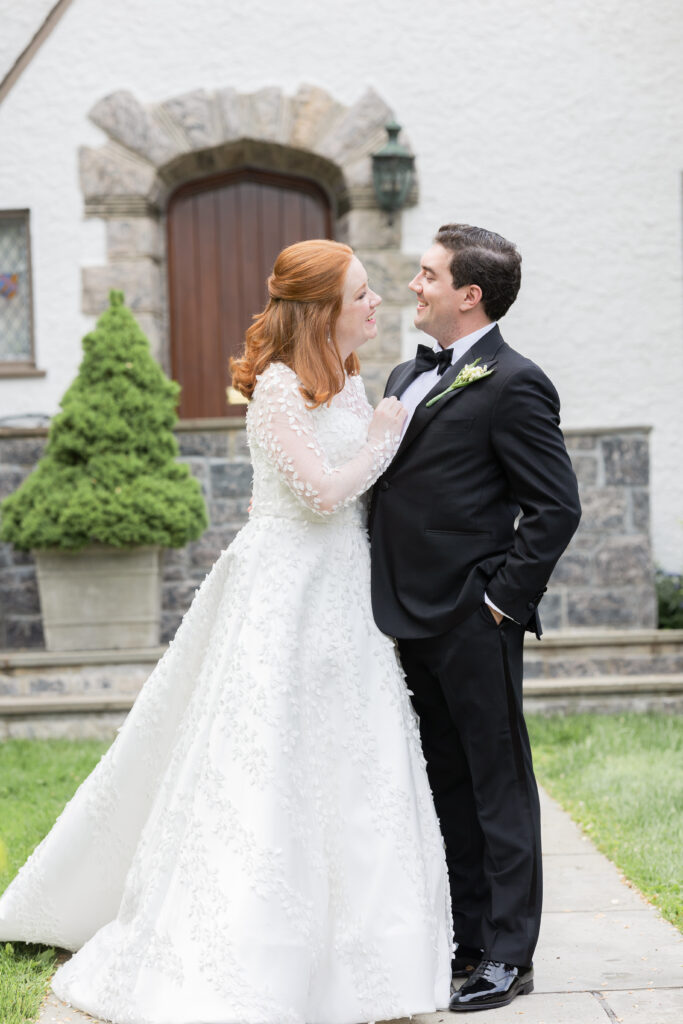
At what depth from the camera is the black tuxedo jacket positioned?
10.9ft

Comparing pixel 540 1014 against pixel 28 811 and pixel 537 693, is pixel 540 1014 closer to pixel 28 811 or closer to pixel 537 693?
pixel 28 811

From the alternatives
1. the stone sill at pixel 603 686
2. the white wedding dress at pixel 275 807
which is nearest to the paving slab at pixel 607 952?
the white wedding dress at pixel 275 807

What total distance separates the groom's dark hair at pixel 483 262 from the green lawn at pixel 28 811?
2330 mm

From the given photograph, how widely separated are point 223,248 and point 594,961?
6.91 metres

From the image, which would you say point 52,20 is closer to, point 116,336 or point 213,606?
point 116,336

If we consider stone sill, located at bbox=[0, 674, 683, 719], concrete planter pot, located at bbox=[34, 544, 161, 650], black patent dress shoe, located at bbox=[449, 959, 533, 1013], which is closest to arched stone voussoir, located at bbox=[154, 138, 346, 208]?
concrete planter pot, located at bbox=[34, 544, 161, 650]

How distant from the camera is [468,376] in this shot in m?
3.41

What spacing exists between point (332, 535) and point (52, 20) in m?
6.81

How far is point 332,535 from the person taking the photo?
3.48 metres

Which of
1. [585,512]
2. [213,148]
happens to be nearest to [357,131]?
[213,148]

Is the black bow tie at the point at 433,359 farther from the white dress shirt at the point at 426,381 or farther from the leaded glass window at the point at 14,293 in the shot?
the leaded glass window at the point at 14,293

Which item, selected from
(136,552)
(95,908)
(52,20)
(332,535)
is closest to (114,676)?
(136,552)

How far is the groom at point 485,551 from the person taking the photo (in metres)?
3.32

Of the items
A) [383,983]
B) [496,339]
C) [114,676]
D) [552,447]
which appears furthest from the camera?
[114,676]
